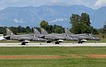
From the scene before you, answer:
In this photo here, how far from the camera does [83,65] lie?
3116 cm

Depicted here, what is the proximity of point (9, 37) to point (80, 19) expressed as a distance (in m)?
94.1

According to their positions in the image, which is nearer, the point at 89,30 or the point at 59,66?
the point at 59,66

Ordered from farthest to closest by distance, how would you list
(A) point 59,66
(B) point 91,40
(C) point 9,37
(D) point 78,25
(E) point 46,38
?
(D) point 78,25 → (B) point 91,40 → (E) point 46,38 → (C) point 9,37 → (A) point 59,66

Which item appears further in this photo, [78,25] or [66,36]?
[78,25]

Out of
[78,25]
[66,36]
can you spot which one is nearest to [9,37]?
[66,36]

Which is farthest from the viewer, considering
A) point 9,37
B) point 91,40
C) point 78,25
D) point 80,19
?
point 80,19

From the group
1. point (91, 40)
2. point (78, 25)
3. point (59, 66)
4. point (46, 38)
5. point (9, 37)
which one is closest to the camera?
point (59, 66)

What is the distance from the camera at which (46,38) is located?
9781 cm

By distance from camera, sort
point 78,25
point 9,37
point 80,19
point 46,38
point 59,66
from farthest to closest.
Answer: point 80,19, point 78,25, point 46,38, point 9,37, point 59,66

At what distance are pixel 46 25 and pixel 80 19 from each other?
18392mm

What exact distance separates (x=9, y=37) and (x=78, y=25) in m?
77.8

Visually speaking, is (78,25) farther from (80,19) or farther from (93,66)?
(93,66)

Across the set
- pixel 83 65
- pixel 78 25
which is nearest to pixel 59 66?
pixel 83 65

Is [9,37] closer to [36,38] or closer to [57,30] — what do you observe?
[36,38]
